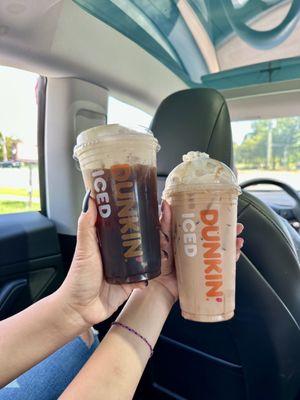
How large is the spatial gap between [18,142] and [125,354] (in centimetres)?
129

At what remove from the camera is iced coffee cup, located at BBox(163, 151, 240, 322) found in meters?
0.71

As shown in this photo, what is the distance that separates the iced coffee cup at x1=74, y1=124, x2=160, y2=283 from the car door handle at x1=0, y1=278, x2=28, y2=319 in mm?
1016

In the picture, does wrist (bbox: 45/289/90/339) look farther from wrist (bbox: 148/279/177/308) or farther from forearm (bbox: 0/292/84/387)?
wrist (bbox: 148/279/177/308)

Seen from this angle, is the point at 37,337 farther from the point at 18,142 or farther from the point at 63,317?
the point at 18,142

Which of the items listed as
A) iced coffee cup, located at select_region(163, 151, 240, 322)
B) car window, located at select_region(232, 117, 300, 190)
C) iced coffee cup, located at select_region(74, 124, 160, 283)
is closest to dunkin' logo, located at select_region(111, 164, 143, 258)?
iced coffee cup, located at select_region(74, 124, 160, 283)

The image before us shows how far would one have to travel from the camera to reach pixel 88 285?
0.72 m

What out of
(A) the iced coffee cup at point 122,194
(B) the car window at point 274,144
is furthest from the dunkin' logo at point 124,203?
(B) the car window at point 274,144

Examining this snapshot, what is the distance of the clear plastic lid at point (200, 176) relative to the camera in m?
0.71

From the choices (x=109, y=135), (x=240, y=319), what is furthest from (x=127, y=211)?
(x=240, y=319)

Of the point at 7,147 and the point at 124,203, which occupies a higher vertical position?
the point at 7,147

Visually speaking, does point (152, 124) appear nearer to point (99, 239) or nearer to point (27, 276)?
point (99, 239)

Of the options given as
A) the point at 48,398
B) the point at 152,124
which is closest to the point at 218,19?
the point at 152,124

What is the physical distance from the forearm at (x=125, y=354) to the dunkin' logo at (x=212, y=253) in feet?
0.57

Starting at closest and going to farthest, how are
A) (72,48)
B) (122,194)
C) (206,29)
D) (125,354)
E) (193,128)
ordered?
(122,194)
(125,354)
(193,128)
(72,48)
(206,29)
